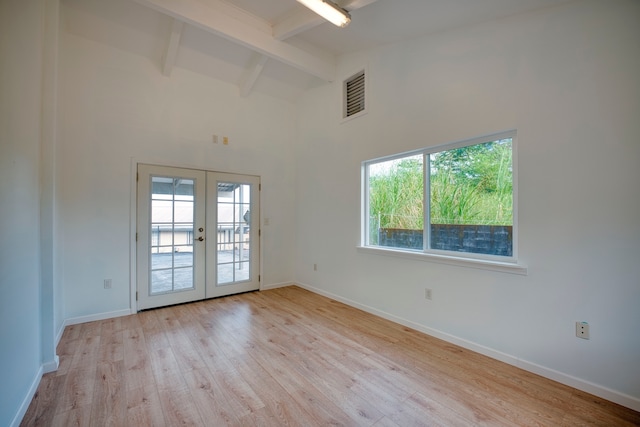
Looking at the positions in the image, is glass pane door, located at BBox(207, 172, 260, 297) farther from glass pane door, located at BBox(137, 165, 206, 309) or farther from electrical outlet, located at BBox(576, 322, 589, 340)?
electrical outlet, located at BBox(576, 322, 589, 340)

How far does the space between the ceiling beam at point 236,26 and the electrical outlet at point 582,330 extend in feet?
13.3

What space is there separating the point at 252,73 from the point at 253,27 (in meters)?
0.82

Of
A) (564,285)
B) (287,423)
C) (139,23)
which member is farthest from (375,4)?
(287,423)

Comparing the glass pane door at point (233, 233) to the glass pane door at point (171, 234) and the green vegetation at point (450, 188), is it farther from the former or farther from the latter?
the green vegetation at point (450, 188)

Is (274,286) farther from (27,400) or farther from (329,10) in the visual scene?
(329,10)

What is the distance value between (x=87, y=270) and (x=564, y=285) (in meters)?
4.89

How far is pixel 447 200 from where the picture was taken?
2.98m

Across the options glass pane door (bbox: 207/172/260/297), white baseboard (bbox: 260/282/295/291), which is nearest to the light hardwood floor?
glass pane door (bbox: 207/172/260/297)

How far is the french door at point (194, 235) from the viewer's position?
12.3 ft

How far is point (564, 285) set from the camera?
2.12 metres

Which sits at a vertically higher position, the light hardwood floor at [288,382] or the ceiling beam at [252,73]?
the ceiling beam at [252,73]

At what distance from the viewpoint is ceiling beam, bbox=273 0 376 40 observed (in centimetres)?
268

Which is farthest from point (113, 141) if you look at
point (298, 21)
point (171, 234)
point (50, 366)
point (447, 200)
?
point (447, 200)

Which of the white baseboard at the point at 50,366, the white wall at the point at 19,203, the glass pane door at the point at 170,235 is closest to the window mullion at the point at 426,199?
the glass pane door at the point at 170,235
